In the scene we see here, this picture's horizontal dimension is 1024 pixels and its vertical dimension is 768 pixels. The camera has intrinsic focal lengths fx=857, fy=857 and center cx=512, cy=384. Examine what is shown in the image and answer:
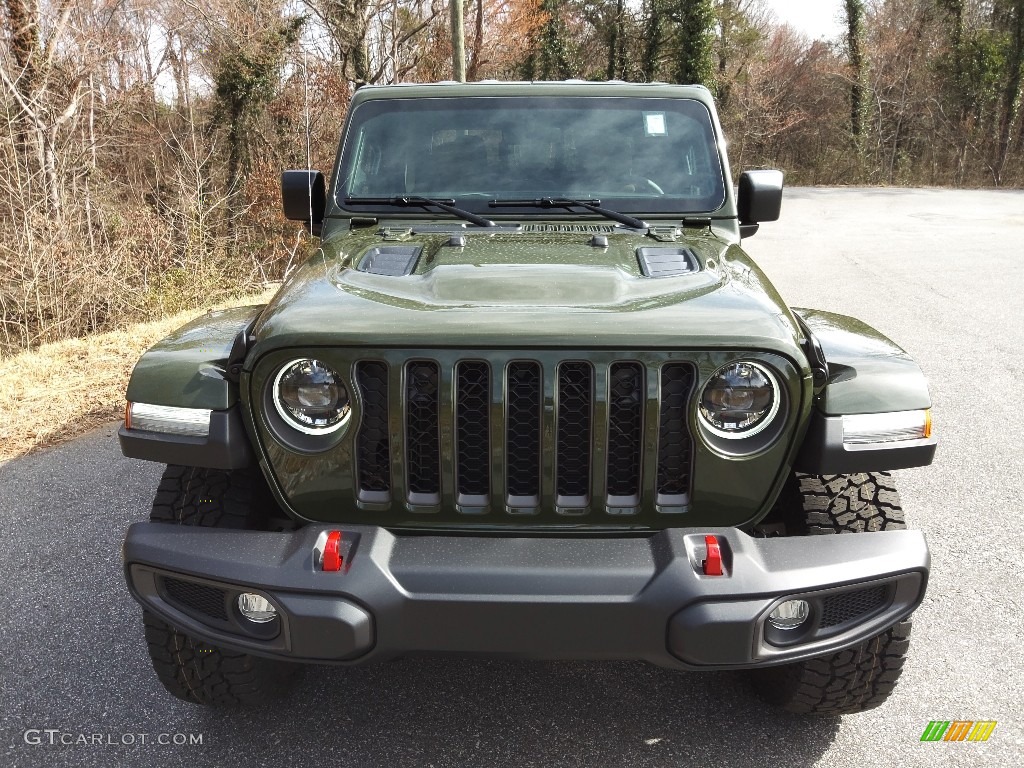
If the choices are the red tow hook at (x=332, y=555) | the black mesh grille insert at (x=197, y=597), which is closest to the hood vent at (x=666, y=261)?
the red tow hook at (x=332, y=555)

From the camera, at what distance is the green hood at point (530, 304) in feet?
6.41

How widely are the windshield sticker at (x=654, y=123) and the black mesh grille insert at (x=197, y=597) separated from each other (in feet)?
7.64

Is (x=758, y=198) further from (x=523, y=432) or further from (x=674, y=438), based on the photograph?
(x=523, y=432)

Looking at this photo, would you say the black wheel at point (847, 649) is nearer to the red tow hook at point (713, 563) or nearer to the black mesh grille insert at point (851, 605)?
the black mesh grille insert at point (851, 605)

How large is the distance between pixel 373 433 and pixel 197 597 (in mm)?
576

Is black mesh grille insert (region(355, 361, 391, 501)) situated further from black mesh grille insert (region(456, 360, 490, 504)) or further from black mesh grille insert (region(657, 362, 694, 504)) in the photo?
black mesh grille insert (region(657, 362, 694, 504))

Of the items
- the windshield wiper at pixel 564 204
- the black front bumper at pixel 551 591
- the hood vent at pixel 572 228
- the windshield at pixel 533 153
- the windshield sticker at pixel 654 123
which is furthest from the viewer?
the windshield sticker at pixel 654 123

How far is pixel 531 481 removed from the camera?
2.09m

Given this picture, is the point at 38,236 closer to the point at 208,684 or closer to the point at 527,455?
the point at 208,684

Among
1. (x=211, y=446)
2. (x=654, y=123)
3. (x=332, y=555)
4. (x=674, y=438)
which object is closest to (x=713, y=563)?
(x=674, y=438)

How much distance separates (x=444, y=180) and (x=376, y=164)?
293 mm

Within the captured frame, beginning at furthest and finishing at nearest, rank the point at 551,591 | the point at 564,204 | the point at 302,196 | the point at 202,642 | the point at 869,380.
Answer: the point at 302,196
the point at 564,204
the point at 202,642
the point at 869,380
the point at 551,591

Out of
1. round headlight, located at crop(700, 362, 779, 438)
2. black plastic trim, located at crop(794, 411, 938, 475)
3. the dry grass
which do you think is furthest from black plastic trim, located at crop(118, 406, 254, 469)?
the dry grass

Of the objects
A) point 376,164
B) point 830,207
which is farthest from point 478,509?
point 830,207
